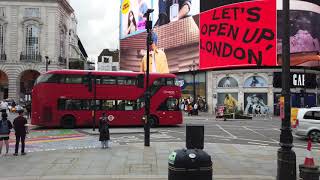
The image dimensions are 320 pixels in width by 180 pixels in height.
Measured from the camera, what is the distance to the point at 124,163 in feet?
49.3

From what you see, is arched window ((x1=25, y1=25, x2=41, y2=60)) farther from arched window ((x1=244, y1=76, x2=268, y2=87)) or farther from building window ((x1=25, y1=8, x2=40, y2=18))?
arched window ((x1=244, y1=76, x2=268, y2=87))

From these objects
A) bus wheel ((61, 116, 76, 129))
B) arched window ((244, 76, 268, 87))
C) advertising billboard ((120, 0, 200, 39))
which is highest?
advertising billboard ((120, 0, 200, 39))

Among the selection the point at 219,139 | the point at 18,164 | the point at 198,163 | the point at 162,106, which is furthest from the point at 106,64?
the point at 198,163

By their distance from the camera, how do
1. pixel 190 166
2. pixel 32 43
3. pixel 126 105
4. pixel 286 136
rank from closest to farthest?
pixel 190 166, pixel 286 136, pixel 126 105, pixel 32 43

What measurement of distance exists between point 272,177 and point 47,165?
21.8 feet

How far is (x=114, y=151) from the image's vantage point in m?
18.2

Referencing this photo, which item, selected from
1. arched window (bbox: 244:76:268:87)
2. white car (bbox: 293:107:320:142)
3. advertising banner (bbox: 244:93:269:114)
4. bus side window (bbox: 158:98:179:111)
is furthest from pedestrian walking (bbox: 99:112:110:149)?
arched window (bbox: 244:76:268:87)

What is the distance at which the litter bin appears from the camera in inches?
284

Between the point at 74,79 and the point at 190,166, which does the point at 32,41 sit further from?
the point at 190,166

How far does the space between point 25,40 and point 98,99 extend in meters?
48.8

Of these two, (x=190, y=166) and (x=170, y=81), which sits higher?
(x=170, y=81)

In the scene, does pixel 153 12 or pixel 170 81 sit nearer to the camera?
pixel 170 81

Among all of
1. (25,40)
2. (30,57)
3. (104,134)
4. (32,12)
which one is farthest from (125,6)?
(104,134)

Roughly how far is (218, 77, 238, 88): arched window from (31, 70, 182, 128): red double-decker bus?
28.2 metres
